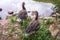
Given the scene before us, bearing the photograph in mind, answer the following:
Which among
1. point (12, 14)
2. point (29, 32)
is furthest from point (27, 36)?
point (12, 14)

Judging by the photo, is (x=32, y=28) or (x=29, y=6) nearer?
(x=32, y=28)

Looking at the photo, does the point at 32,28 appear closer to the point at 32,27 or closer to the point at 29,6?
the point at 32,27

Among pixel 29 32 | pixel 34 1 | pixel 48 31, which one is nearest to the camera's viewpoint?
pixel 29 32

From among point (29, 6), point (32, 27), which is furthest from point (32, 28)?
point (29, 6)

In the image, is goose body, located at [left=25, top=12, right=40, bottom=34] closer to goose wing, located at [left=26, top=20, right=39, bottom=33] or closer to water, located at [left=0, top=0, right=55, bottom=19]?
goose wing, located at [left=26, top=20, right=39, bottom=33]

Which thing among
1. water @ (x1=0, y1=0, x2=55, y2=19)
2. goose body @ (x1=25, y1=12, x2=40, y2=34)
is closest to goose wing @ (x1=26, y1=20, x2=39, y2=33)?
goose body @ (x1=25, y1=12, x2=40, y2=34)

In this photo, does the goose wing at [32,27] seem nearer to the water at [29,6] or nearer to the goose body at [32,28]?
the goose body at [32,28]

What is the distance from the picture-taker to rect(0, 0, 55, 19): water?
11.0 m

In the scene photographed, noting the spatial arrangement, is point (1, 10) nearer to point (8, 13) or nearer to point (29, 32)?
point (8, 13)

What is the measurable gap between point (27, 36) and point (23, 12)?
170 cm

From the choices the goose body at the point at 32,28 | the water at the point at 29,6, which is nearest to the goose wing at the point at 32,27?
the goose body at the point at 32,28

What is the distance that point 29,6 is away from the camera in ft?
38.4

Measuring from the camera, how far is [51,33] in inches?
328

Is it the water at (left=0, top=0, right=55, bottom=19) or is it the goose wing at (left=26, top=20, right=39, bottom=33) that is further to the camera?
the water at (left=0, top=0, right=55, bottom=19)
